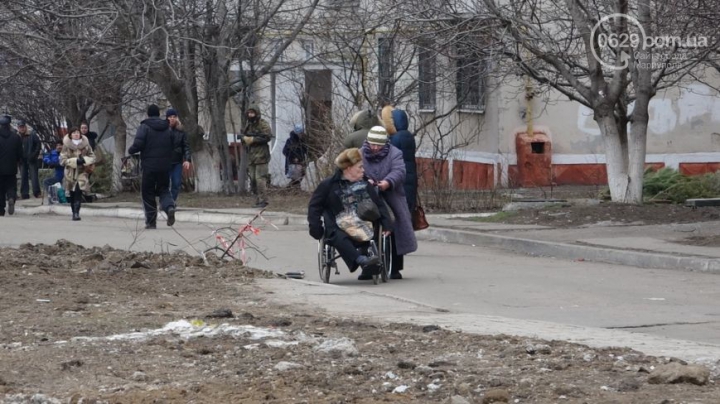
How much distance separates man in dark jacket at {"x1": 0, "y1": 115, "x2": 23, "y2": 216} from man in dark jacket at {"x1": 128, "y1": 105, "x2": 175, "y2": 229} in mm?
5038

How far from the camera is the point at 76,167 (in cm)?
2127

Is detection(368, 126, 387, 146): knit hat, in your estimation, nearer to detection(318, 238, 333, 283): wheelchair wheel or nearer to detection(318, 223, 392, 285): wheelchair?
detection(318, 223, 392, 285): wheelchair

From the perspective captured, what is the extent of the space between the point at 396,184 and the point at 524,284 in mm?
1571

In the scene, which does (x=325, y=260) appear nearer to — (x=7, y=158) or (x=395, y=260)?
(x=395, y=260)

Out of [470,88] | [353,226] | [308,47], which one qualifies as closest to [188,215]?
[308,47]

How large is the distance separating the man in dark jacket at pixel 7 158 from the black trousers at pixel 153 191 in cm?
513

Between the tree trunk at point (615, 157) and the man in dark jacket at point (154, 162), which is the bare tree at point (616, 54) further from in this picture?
the man in dark jacket at point (154, 162)

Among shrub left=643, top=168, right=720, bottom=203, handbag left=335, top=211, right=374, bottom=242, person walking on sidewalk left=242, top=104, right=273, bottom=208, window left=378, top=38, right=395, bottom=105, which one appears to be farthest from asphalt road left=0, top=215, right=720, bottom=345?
window left=378, top=38, right=395, bottom=105

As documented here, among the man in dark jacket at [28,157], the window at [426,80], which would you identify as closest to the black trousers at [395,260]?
the window at [426,80]

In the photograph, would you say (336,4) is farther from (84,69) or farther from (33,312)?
(33,312)

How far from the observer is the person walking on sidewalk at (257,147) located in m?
23.1

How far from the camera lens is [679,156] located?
26.6 metres

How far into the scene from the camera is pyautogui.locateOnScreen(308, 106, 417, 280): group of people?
12297 millimetres

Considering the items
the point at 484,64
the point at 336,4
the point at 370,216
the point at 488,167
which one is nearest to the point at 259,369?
the point at 370,216
